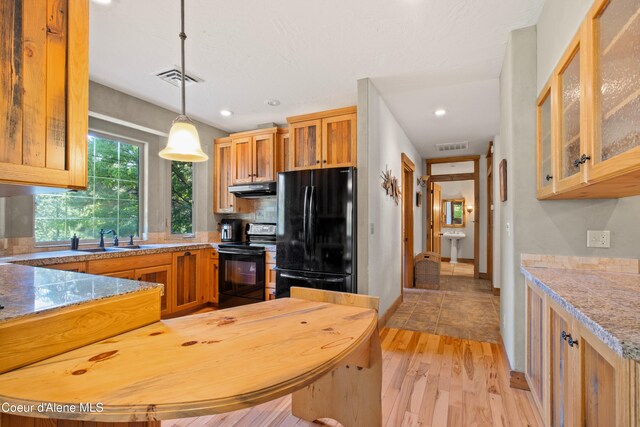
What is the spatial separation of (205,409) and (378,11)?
2.32m

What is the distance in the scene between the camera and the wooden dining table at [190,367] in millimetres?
631

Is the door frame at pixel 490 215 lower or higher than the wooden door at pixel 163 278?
higher

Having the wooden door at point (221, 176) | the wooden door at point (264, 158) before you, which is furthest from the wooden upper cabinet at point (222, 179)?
the wooden door at point (264, 158)

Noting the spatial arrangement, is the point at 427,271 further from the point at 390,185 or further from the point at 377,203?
the point at 377,203

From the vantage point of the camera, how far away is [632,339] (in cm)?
77

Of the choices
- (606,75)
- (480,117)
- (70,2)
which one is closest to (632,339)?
(606,75)

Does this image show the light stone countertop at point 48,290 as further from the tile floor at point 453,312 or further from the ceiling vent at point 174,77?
the tile floor at point 453,312

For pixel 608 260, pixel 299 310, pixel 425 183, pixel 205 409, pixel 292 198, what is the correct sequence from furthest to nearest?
1. pixel 425 183
2. pixel 292 198
3. pixel 608 260
4. pixel 299 310
5. pixel 205 409

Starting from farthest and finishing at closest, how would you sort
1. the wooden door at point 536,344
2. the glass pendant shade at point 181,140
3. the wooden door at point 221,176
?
Answer: the wooden door at point 221,176 → the glass pendant shade at point 181,140 → the wooden door at point 536,344

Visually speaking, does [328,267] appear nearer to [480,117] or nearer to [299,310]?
[299,310]

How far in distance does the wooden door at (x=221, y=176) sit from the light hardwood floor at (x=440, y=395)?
9.85 ft

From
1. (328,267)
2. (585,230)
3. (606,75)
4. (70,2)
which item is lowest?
(328,267)

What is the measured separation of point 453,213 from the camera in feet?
28.7

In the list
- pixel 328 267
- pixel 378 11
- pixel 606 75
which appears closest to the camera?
pixel 606 75
